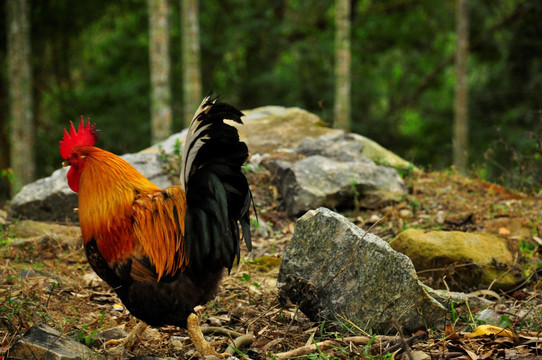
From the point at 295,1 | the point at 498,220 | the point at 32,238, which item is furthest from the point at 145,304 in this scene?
the point at 295,1

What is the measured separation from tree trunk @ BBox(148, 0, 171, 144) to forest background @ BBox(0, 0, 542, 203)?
14.9ft

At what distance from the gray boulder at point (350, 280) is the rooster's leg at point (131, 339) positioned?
95 cm

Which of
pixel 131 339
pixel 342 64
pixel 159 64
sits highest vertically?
pixel 159 64

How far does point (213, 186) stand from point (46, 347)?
1269 mm

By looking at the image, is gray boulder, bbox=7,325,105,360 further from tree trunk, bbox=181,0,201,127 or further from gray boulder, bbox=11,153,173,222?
tree trunk, bbox=181,0,201,127

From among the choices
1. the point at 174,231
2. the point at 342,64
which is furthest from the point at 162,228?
the point at 342,64

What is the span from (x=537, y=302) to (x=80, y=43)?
59.4ft

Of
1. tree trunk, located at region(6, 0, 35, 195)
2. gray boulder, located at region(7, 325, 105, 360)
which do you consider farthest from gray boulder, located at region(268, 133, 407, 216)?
tree trunk, located at region(6, 0, 35, 195)

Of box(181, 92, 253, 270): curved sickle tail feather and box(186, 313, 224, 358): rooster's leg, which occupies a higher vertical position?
box(181, 92, 253, 270): curved sickle tail feather

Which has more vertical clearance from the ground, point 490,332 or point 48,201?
point 490,332

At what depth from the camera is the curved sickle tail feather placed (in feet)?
10.3

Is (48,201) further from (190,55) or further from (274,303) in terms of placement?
(190,55)

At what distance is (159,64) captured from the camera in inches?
418

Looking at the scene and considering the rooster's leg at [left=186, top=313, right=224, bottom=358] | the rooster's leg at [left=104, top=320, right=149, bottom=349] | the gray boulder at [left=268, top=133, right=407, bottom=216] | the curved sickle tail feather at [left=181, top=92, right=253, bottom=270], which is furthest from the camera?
the gray boulder at [left=268, top=133, right=407, bottom=216]
